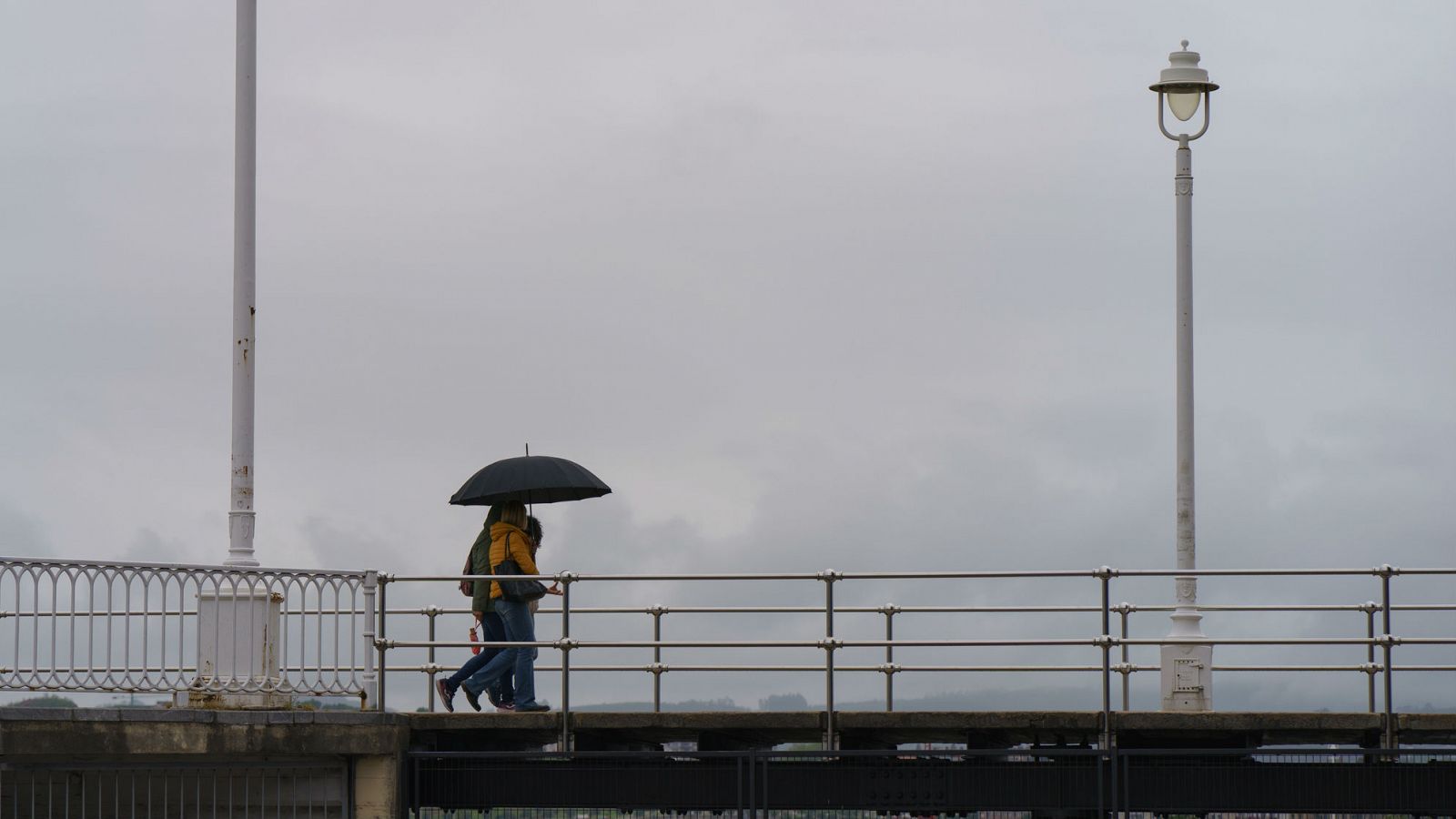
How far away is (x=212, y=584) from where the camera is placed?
1861cm

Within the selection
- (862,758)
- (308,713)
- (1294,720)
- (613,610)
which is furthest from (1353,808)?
(308,713)

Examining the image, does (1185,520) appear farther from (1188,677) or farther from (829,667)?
(829,667)

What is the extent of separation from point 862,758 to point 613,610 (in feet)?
9.18

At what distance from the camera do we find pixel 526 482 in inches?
773

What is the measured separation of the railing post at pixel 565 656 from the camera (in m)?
19.4

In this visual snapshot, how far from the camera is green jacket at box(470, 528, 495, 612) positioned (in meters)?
19.7

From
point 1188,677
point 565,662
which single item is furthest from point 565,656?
point 1188,677

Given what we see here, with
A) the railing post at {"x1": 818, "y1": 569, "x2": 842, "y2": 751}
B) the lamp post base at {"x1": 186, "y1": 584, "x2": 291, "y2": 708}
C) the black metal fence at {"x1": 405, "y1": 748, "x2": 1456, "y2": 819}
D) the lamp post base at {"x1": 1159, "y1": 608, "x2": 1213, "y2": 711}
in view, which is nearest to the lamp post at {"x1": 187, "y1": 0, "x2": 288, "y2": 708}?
the lamp post base at {"x1": 186, "y1": 584, "x2": 291, "y2": 708}

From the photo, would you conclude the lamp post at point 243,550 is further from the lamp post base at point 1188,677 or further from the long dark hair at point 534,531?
the lamp post base at point 1188,677

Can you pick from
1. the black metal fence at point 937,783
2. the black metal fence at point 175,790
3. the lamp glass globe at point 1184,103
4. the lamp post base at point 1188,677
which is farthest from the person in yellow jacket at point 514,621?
the lamp glass globe at point 1184,103

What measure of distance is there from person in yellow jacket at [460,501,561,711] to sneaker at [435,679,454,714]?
0.18m

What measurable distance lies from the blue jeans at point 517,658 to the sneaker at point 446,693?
280 mm

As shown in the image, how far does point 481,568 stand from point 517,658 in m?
0.79

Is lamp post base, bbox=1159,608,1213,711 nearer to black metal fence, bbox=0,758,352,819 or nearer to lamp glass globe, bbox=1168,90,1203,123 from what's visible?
lamp glass globe, bbox=1168,90,1203,123
